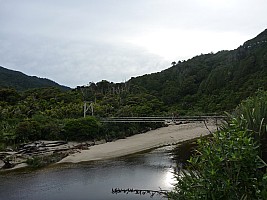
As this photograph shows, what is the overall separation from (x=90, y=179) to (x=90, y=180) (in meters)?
0.22

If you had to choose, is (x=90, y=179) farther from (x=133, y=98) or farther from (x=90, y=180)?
(x=133, y=98)

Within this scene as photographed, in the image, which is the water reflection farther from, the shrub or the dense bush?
the shrub

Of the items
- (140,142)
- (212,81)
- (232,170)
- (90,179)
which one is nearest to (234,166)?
(232,170)

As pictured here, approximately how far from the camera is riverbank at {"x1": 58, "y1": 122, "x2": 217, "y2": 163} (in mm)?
22625

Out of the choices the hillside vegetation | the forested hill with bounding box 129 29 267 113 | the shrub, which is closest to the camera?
the shrub

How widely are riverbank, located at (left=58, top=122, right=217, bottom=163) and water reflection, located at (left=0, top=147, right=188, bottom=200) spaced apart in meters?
1.93

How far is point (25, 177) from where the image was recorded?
56.9ft

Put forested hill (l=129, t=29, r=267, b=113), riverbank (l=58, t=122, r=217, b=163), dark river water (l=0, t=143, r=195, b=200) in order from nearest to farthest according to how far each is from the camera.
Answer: dark river water (l=0, t=143, r=195, b=200) → riverbank (l=58, t=122, r=217, b=163) → forested hill (l=129, t=29, r=267, b=113)

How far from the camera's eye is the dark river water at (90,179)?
13.9 meters

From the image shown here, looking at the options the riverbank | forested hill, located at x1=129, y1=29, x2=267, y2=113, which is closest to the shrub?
the riverbank

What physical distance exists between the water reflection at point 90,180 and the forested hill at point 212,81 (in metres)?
21.3

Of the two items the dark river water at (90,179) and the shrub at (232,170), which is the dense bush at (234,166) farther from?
the dark river water at (90,179)

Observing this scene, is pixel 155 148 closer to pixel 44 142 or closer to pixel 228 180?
pixel 44 142

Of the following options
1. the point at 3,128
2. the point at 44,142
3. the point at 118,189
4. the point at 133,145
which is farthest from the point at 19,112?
the point at 118,189
